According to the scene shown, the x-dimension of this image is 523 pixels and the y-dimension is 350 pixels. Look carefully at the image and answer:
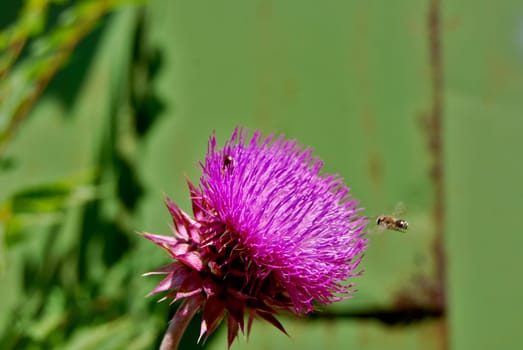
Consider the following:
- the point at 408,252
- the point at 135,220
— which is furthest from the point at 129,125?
the point at 408,252

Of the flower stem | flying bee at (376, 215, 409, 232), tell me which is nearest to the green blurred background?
flying bee at (376, 215, 409, 232)

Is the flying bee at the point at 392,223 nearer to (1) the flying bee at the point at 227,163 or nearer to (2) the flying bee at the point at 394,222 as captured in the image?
(2) the flying bee at the point at 394,222

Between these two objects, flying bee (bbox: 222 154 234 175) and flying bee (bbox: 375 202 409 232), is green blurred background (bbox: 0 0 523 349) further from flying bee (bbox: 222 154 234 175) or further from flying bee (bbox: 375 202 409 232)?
flying bee (bbox: 222 154 234 175)

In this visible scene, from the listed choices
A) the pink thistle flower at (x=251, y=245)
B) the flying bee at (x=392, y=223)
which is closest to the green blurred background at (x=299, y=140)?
the flying bee at (x=392, y=223)

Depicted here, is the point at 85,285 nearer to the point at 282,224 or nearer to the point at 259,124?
the point at 259,124

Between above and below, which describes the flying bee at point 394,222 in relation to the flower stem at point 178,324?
above

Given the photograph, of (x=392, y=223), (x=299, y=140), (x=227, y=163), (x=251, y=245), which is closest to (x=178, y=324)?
(x=251, y=245)

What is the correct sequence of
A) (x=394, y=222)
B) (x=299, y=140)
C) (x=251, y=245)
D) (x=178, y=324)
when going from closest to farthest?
(x=178, y=324) → (x=251, y=245) → (x=394, y=222) → (x=299, y=140)

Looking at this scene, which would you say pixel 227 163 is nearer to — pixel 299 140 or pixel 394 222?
pixel 394 222

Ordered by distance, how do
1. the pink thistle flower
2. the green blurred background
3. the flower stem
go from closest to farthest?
the flower stem < the pink thistle flower < the green blurred background
